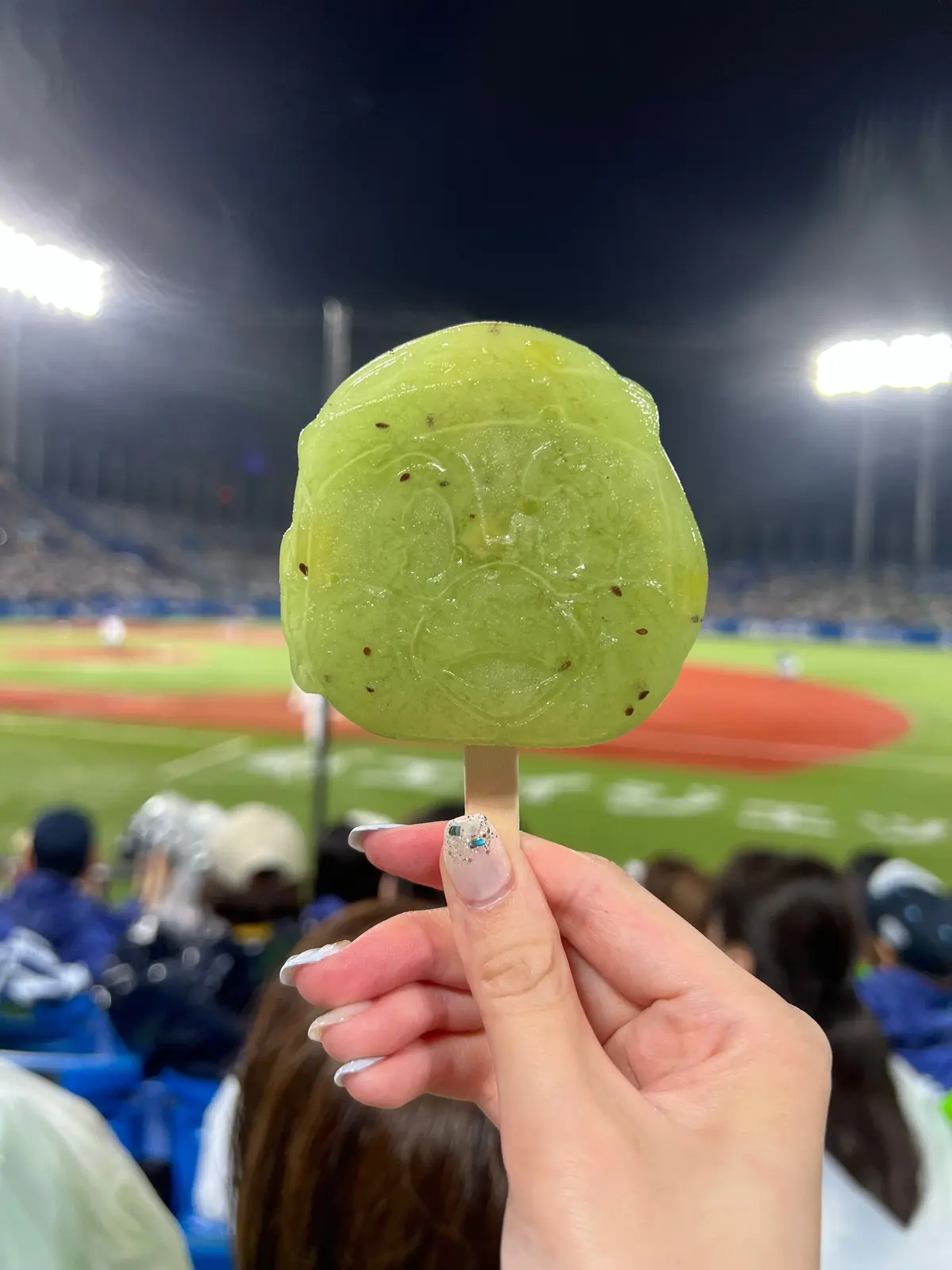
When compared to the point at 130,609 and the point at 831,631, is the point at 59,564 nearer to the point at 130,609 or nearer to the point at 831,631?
the point at 130,609

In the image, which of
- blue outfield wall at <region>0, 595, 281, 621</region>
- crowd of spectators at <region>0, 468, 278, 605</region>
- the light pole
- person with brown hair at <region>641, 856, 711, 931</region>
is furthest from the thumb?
blue outfield wall at <region>0, 595, 281, 621</region>

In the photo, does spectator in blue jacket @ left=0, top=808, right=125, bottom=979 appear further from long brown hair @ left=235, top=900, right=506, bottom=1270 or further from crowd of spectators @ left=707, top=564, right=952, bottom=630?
crowd of spectators @ left=707, top=564, right=952, bottom=630

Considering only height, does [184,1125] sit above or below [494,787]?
below

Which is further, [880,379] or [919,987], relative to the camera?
[880,379]

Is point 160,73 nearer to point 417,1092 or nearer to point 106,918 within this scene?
point 106,918

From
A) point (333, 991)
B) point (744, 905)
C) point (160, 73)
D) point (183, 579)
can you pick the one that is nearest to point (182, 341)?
point (160, 73)

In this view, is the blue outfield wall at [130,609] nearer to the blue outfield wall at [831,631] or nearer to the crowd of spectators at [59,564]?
the crowd of spectators at [59,564]

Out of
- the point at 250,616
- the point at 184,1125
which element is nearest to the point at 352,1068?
the point at 184,1125
